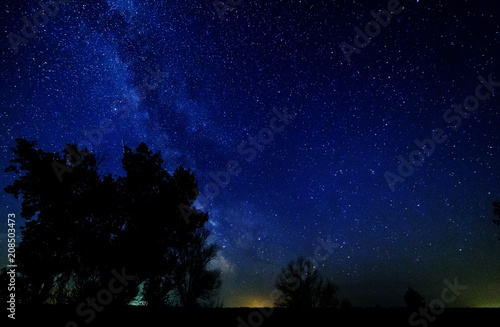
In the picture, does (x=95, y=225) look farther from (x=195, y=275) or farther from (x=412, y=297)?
(x=412, y=297)

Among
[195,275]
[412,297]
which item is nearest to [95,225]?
[195,275]

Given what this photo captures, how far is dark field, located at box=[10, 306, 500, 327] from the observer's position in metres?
6.03

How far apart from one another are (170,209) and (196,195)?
2274 millimetres

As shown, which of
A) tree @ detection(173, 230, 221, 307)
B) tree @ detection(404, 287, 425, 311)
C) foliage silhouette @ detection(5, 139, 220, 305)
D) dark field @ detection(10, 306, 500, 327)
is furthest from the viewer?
tree @ detection(404, 287, 425, 311)

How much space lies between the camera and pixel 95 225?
47.9 ft

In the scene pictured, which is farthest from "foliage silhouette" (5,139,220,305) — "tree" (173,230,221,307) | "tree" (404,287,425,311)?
"tree" (404,287,425,311)

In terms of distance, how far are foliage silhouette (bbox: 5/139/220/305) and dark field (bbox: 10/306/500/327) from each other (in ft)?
28.2

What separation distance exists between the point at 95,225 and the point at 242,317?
42.3 ft

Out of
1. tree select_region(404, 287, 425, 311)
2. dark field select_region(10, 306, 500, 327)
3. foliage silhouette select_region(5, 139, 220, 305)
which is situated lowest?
tree select_region(404, 287, 425, 311)

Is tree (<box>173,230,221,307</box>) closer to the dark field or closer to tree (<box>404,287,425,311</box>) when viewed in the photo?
the dark field

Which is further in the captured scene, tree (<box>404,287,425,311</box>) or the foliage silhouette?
tree (<box>404,287,425,311</box>)

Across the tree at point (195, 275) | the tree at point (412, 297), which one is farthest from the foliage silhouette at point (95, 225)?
the tree at point (412, 297)

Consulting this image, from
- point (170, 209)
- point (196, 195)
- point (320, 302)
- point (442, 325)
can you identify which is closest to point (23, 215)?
point (170, 209)

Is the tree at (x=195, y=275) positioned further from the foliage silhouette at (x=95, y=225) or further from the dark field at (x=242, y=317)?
the dark field at (x=242, y=317)
